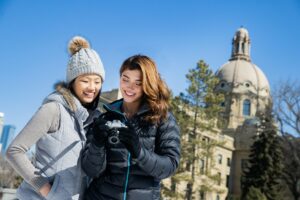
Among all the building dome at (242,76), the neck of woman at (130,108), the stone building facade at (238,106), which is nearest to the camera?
the neck of woman at (130,108)

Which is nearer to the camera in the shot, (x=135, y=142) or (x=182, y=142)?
(x=135, y=142)

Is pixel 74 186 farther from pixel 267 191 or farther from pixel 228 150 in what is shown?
pixel 228 150

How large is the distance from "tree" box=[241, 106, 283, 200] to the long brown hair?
109 ft

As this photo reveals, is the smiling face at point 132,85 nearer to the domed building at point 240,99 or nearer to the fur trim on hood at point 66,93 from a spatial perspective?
the fur trim on hood at point 66,93

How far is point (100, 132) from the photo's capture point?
211cm

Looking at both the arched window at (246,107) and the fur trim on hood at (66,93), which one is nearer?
the fur trim on hood at (66,93)

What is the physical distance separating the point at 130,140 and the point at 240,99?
67259 mm

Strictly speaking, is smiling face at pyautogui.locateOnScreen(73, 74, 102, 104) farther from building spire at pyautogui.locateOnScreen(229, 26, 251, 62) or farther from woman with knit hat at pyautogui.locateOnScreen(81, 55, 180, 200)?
building spire at pyautogui.locateOnScreen(229, 26, 251, 62)

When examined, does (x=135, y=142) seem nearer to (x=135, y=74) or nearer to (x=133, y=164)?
(x=133, y=164)

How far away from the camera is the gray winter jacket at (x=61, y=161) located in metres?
2.35

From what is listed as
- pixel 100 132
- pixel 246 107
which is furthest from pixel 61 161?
pixel 246 107

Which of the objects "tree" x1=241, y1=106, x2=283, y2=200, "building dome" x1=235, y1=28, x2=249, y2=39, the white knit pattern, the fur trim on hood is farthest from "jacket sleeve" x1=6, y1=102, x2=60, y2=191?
"building dome" x1=235, y1=28, x2=249, y2=39

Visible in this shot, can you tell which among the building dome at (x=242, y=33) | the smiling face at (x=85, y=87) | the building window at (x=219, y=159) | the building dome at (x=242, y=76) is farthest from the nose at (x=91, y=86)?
the building dome at (x=242, y=33)

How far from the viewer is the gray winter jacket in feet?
7.70
